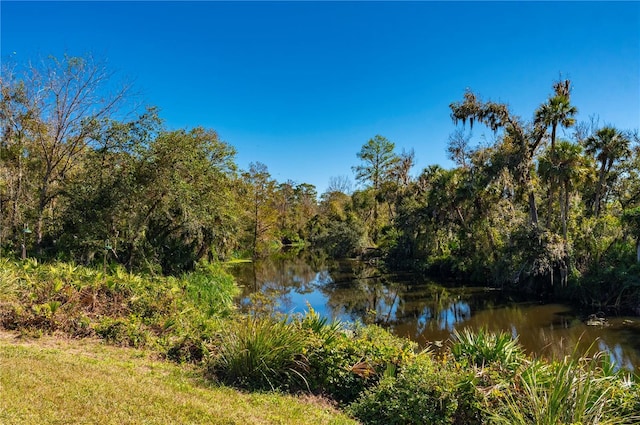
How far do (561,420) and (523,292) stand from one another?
18467mm

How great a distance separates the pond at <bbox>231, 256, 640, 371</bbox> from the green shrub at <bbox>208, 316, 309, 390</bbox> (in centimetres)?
110

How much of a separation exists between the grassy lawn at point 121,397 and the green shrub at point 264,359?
0.39 meters

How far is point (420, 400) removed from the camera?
15.9 feet

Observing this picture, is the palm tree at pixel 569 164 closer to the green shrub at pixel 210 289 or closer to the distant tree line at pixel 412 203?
the distant tree line at pixel 412 203

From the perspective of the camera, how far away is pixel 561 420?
430 cm

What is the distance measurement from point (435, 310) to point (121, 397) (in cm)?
→ 1537

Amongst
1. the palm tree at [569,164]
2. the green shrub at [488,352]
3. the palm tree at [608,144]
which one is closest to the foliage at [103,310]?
the green shrub at [488,352]

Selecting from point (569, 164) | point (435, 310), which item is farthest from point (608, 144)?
point (435, 310)

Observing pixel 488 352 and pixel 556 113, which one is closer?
pixel 488 352

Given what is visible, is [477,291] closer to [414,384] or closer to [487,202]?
[487,202]

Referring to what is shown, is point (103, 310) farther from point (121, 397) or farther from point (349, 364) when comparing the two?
point (349, 364)

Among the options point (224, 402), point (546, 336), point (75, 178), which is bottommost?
point (546, 336)

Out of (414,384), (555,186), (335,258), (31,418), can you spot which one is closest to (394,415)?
(414,384)

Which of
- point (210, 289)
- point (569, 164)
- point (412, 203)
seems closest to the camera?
point (210, 289)
